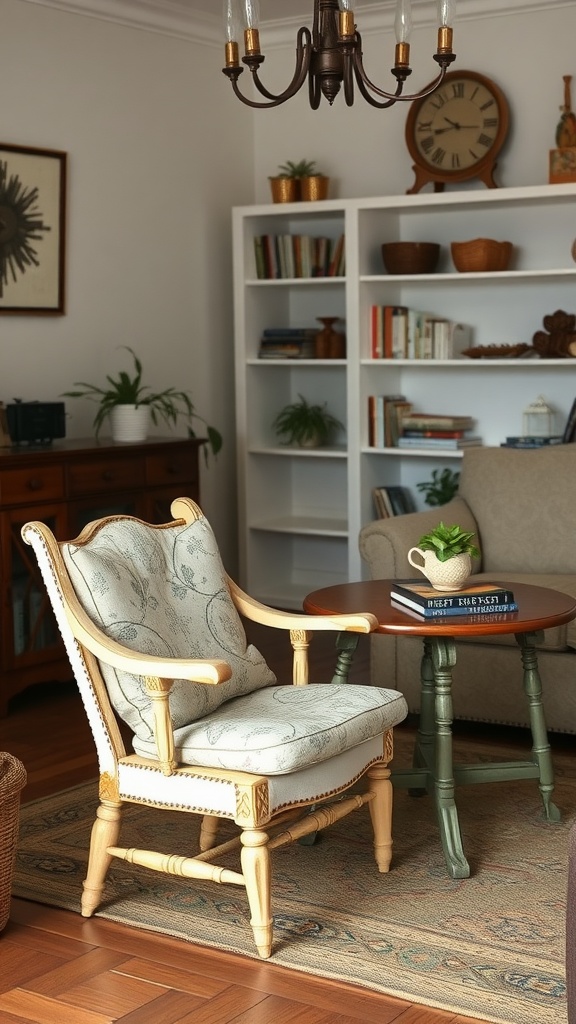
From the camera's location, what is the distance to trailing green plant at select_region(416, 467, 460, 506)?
5913 mm

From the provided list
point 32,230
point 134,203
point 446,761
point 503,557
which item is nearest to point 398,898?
point 446,761

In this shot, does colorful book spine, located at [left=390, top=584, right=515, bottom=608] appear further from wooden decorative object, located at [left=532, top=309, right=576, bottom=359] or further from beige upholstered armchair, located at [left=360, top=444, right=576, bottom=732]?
wooden decorative object, located at [left=532, top=309, right=576, bottom=359]

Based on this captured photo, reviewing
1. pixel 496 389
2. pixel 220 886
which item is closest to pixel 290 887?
pixel 220 886

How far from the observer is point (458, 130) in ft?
→ 19.0

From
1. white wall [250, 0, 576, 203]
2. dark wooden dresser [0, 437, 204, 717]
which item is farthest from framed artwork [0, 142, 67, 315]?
white wall [250, 0, 576, 203]

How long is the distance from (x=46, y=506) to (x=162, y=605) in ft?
5.73

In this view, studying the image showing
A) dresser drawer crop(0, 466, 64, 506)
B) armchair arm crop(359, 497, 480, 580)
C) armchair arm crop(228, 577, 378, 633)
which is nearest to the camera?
armchair arm crop(228, 577, 378, 633)

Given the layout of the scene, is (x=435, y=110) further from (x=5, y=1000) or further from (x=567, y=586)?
(x=5, y=1000)

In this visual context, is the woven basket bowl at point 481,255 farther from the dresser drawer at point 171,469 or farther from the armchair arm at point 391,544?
the armchair arm at point 391,544

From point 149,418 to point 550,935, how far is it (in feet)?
10.1

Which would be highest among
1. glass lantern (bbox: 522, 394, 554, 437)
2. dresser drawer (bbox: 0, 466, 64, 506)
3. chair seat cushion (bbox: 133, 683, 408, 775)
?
glass lantern (bbox: 522, 394, 554, 437)

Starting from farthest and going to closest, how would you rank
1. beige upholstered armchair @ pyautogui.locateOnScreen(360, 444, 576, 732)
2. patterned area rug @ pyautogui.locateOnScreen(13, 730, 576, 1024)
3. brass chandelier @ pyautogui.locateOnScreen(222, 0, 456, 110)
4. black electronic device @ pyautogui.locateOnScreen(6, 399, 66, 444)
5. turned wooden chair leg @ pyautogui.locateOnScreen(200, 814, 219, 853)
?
black electronic device @ pyautogui.locateOnScreen(6, 399, 66, 444)
beige upholstered armchair @ pyautogui.locateOnScreen(360, 444, 576, 732)
turned wooden chair leg @ pyautogui.locateOnScreen(200, 814, 219, 853)
brass chandelier @ pyautogui.locateOnScreen(222, 0, 456, 110)
patterned area rug @ pyautogui.locateOnScreen(13, 730, 576, 1024)

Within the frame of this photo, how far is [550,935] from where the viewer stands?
279 centimetres

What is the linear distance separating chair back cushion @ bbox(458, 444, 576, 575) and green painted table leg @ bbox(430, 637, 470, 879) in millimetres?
1525
